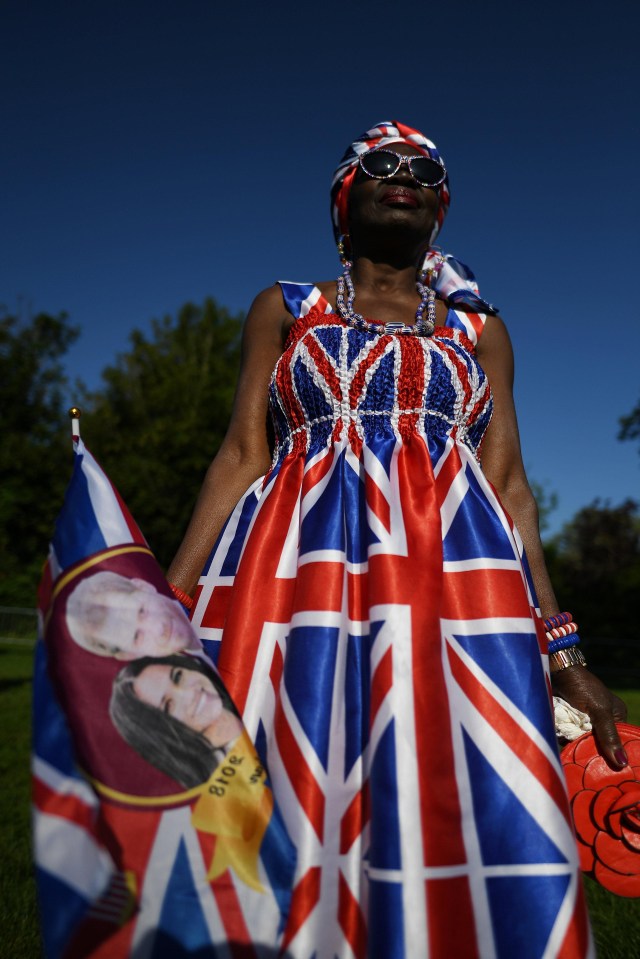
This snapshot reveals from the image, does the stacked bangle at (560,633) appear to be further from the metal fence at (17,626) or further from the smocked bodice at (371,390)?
the metal fence at (17,626)

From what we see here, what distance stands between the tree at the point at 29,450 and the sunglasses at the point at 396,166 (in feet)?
76.0

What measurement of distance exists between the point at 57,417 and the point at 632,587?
71.4 ft

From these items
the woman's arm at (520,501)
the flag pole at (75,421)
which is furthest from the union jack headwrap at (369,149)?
the flag pole at (75,421)

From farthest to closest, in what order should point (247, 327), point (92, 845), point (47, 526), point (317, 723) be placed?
1. point (47, 526)
2. point (247, 327)
3. point (317, 723)
4. point (92, 845)

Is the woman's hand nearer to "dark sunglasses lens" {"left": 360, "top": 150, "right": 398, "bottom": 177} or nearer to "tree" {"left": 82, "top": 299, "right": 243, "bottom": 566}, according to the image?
A: "dark sunglasses lens" {"left": 360, "top": 150, "right": 398, "bottom": 177}

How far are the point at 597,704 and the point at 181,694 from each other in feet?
3.75

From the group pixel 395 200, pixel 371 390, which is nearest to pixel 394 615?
pixel 371 390

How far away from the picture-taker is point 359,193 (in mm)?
2434

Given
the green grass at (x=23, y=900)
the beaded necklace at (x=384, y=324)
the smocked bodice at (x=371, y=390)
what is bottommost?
the green grass at (x=23, y=900)

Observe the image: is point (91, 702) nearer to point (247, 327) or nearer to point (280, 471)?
point (280, 471)

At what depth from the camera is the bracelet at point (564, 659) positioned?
1.93 meters

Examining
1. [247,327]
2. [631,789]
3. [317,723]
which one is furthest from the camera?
[247,327]

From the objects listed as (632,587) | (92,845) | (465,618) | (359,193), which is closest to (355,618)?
(465,618)

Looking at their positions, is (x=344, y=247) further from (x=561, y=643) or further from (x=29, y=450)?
(x=29, y=450)
